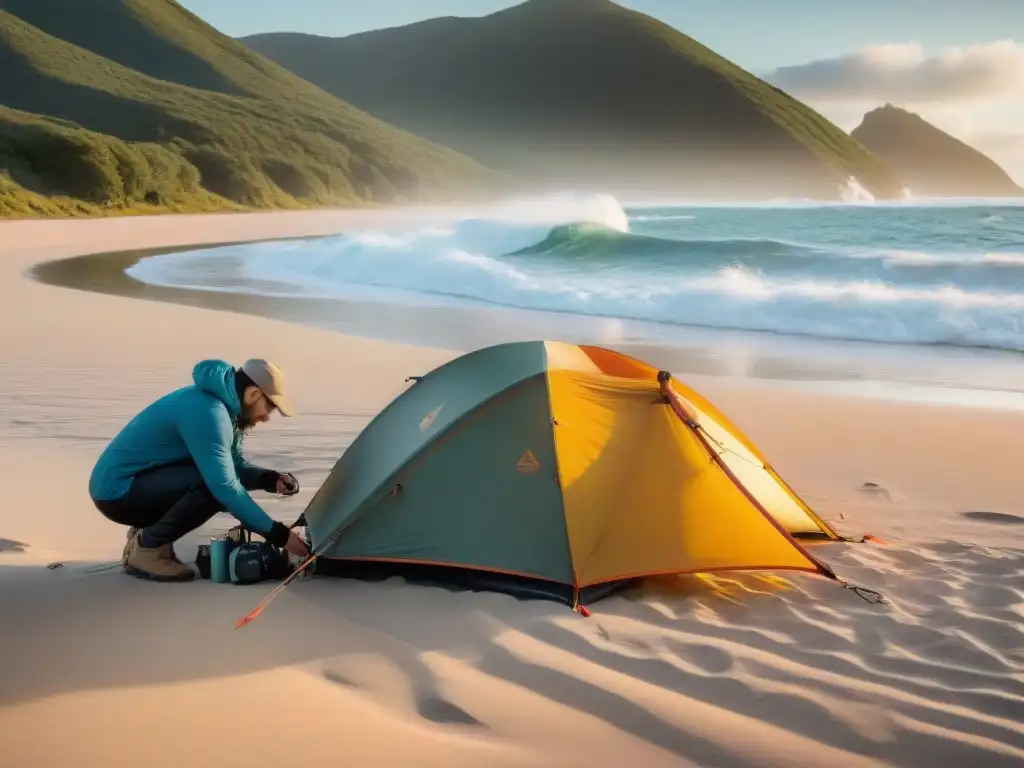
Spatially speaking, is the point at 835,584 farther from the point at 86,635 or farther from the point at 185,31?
the point at 185,31

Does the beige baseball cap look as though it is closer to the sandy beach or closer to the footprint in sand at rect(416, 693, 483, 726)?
the sandy beach

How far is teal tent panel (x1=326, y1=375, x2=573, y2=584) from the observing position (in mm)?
4797

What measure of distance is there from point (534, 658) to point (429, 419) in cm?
157

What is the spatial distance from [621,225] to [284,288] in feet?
87.5

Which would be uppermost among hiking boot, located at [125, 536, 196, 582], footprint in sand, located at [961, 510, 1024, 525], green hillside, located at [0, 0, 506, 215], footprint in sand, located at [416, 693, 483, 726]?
green hillside, located at [0, 0, 506, 215]

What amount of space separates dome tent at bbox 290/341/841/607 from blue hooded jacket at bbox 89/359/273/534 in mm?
561

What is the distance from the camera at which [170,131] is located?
3403 inches

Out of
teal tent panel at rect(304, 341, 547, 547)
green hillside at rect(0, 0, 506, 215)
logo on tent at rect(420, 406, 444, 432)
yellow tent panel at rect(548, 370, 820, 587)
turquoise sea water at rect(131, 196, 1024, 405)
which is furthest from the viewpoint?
green hillside at rect(0, 0, 506, 215)

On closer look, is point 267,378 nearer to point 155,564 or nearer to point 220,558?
point 220,558

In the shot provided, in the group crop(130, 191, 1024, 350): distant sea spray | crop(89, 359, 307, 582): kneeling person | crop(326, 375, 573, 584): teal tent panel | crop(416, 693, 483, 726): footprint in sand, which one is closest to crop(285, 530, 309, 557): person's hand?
crop(89, 359, 307, 582): kneeling person

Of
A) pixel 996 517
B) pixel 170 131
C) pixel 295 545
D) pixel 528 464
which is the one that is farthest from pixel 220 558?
pixel 170 131

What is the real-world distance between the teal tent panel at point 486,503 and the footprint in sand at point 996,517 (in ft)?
9.22

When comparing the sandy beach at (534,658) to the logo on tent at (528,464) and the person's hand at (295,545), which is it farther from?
the logo on tent at (528,464)

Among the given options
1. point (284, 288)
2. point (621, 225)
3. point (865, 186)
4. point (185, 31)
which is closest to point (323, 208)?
point (621, 225)
